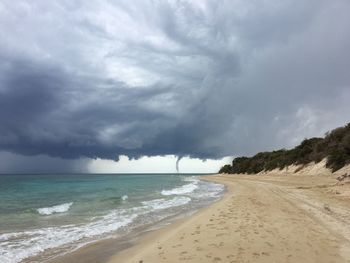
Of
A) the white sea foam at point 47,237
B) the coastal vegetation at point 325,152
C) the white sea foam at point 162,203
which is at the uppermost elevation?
the coastal vegetation at point 325,152

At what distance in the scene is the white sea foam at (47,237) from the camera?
12.4 meters

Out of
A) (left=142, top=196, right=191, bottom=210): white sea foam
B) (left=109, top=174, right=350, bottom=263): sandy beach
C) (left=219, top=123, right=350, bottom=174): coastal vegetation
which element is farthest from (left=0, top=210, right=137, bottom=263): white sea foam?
(left=219, top=123, right=350, bottom=174): coastal vegetation

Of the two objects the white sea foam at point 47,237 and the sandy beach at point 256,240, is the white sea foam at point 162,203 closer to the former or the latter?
the white sea foam at point 47,237

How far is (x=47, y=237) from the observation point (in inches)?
599

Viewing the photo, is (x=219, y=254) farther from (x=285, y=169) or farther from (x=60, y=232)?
(x=285, y=169)

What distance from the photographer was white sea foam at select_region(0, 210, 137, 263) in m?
12.4

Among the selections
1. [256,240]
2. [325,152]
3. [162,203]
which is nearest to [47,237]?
[256,240]

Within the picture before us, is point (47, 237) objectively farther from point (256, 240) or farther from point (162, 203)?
point (162, 203)

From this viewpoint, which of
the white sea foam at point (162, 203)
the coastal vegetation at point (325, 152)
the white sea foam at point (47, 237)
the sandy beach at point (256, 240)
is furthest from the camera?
the coastal vegetation at point (325, 152)

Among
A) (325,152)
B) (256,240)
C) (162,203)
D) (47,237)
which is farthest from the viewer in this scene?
(325,152)

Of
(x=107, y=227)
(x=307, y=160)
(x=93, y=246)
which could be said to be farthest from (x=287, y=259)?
(x=307, y=160)

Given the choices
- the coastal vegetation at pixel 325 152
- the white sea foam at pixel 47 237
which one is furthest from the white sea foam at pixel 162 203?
the coastal vegetation at pixel 325 152

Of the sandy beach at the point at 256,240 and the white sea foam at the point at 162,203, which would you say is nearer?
the sandy beach at the point at 256,240

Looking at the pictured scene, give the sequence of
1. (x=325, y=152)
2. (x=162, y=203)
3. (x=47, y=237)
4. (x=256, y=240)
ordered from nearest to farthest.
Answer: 1. (x=256, y=240)
2. (x=47, y=237)
3. (x=162, y=203)
4. (x=325, y=152)
